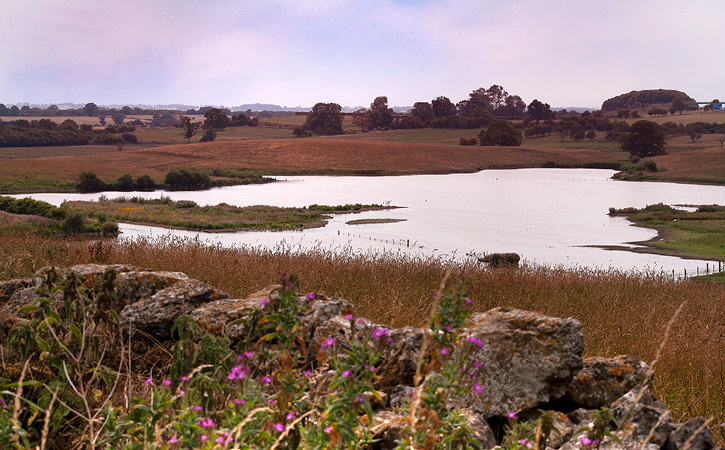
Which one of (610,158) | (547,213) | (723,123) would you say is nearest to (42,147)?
(547,213)

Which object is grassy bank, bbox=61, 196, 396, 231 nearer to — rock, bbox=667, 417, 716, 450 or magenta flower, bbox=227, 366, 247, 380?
rock, bbox=667, 417, 716, 450

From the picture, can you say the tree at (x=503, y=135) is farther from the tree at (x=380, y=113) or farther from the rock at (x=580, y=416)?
the rock at (x=580, y=416)

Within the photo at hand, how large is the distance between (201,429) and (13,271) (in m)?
7.89

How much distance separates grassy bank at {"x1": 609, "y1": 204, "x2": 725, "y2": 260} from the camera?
29.7 meters

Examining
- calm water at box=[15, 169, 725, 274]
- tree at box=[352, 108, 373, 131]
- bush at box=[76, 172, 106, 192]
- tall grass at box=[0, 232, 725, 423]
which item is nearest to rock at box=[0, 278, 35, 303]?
tall grass at box=[0, 232, 725, 423]

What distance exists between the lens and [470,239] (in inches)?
1378

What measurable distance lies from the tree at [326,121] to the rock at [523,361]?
163m

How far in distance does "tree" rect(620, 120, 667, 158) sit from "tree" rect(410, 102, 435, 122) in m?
89.2

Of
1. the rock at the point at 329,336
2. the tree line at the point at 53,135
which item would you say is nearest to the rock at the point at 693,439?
the rock at the point at 329,336

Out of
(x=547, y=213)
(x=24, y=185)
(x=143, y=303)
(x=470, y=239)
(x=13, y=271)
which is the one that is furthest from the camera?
(x=24, y=185)

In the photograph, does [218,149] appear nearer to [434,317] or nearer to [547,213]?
[547,213]

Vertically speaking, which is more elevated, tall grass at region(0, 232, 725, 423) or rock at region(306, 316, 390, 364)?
rock at region(306, 316, 390, 364)

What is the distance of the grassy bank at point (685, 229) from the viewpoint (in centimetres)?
2970

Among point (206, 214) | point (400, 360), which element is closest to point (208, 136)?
point (206, 214)
